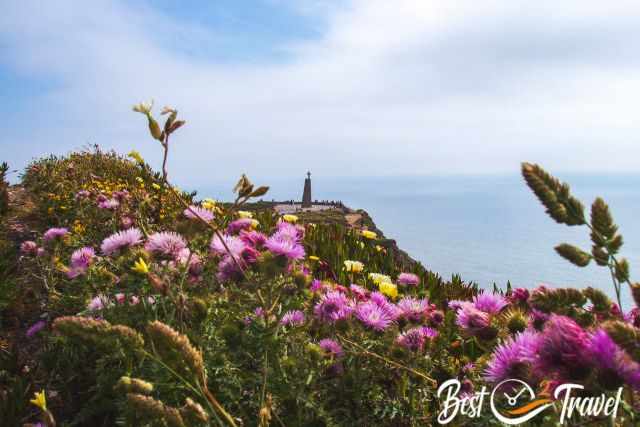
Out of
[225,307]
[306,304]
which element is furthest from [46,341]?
[306,304]

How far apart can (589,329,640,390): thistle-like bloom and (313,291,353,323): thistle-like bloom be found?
127cm

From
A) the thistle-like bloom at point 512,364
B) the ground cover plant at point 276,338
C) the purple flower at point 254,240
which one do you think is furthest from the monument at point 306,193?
the thistle-like bloom at point 512,364

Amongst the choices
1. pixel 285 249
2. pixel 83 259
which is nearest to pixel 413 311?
pixel 285 249

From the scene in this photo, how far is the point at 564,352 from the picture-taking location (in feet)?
3.60

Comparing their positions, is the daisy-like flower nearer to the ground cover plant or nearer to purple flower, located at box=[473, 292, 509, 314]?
the ground cover plant

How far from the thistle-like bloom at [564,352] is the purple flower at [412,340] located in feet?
3.63

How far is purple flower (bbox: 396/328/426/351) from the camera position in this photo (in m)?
2.24

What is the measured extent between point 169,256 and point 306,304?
2.09ft

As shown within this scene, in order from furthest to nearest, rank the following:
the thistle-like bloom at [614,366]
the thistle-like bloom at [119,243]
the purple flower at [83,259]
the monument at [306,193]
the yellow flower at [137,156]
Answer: the monument at [306,193], the purple flower at [83,259], the thistle-like bloom at [119,243], the yellow flower at [137,156], the thistle-like bloom at [614,366]

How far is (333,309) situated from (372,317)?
17 cm

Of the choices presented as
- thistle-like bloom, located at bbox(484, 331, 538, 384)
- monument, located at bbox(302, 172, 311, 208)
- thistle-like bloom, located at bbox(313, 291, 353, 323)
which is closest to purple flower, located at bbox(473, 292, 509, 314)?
thistle-like bloom, located at bbox(313, 291, 353, 323)

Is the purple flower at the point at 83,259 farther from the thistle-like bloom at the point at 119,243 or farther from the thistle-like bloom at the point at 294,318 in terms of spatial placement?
the thistle-like bloom at the point at 294,318

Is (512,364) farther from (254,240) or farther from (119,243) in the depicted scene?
(119,243)

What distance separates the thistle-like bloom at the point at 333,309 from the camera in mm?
2273
